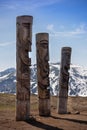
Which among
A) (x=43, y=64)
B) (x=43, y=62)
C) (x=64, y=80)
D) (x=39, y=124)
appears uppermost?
(x=43, y=62)

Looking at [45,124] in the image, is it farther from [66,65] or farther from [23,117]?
[66,65]

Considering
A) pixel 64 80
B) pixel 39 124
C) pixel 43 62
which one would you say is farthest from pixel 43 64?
pixel 39 124

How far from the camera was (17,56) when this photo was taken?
22.6 meters

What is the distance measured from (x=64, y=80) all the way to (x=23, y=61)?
20.8 ft

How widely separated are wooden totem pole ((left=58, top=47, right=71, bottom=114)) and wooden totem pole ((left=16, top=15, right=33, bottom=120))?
571 cm

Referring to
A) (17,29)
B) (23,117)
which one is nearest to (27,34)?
(17,29)

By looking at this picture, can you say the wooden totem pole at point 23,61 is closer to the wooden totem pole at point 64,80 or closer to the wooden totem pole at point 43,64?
the wooden totem pole at point 43,64

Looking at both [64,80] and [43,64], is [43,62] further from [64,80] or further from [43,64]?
[64,80]

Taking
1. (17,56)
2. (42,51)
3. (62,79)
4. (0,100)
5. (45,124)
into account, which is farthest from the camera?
(0,100)

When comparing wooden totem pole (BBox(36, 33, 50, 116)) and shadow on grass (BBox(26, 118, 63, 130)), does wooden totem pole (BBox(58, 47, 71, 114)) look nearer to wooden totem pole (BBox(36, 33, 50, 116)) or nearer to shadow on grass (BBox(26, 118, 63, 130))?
wooden totem pole (BBox(36, 33, 50, 116))

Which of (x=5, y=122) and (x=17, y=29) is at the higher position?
(x=17, y=29)

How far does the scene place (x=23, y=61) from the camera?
73.9 feet

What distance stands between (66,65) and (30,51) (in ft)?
19.0

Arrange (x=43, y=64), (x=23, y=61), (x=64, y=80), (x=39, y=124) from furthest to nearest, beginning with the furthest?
(x=64, y=80) → (x=43, y=64) → (x=23, y=61) → (x=39, y=124)
